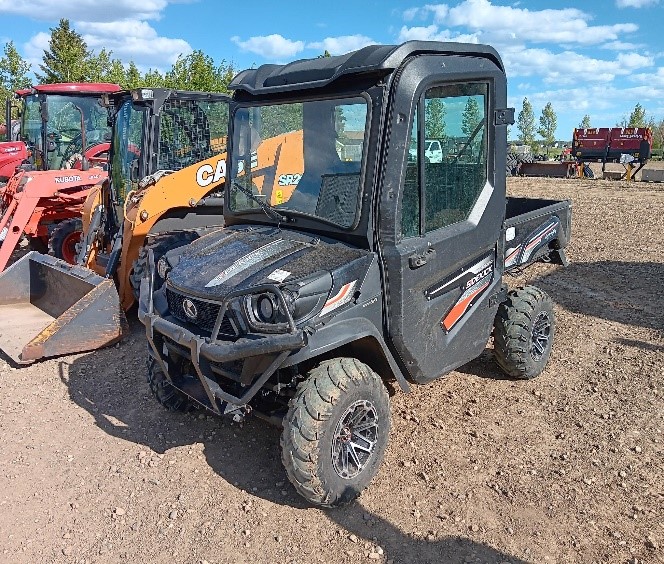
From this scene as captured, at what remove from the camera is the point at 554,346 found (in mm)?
5539

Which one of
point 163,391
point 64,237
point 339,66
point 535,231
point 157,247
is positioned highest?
point 339,66

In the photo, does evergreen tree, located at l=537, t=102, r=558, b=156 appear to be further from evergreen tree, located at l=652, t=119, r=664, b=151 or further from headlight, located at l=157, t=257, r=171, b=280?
headlight, located at l=157, t=257, r=171, b=280

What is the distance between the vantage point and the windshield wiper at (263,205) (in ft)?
12.9

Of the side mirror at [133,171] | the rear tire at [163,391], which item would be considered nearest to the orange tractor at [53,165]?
the side mirror at [133,171]

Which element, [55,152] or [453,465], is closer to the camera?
[453,465]

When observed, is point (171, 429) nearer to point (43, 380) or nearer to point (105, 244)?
point (43, 380)

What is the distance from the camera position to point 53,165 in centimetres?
1060

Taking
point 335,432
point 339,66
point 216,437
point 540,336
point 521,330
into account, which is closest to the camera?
point 335,432

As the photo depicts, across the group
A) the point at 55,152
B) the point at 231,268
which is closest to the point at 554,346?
the point at 231,268

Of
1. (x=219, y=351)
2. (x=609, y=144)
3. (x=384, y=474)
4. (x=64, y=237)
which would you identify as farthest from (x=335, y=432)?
(x=609, y=144)

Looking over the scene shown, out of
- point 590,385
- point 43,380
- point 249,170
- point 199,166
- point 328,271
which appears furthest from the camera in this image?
point 199,166

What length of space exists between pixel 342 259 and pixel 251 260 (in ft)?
1.70

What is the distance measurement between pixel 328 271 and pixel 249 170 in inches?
49.0

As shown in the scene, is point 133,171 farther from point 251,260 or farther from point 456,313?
point 456,313
